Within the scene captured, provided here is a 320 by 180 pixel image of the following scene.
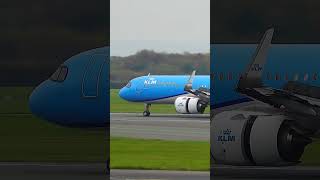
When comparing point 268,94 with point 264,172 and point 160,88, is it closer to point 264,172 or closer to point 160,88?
point 264,172

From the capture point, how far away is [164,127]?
44.6 meters

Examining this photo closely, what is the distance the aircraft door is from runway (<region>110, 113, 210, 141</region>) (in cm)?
1686

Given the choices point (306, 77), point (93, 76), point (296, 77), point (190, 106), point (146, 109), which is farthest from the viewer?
point (146, 109)

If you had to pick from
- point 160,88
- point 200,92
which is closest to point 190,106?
point 200,92

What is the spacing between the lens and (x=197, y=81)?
55312 millimetres

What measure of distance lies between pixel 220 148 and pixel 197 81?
35563mm

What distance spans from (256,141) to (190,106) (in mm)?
31255

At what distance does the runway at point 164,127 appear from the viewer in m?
39.4

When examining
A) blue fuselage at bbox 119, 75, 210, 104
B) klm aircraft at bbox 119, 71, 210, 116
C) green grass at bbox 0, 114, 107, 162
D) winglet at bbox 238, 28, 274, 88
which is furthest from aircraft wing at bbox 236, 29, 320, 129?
blue fuselage at bbox 119, 75, 210, 104

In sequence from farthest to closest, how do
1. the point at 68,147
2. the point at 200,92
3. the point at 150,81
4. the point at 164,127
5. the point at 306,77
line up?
1. the point at 150,81
2. the point at 200,92
3. the point at 164,127
4. the point at 68,147
5. the point at 306,77

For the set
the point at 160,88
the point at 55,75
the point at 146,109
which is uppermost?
the point at 55,75

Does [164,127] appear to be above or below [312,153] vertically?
below

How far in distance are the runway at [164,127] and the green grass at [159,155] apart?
0.91 m

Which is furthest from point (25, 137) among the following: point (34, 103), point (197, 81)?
point (197, 81)
